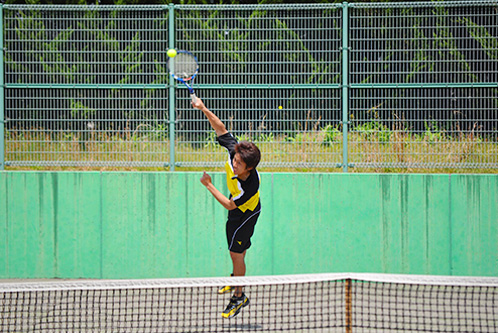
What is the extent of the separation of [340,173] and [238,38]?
2243 mm

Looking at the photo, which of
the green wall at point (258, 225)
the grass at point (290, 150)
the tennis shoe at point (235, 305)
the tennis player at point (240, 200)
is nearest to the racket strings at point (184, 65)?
the grass at point (290, 150)

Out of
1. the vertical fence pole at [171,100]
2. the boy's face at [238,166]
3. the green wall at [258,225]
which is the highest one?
the vertical fence pole at [171,100]

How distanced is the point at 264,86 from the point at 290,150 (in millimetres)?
920

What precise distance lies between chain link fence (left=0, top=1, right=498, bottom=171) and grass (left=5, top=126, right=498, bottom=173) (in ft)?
0.06

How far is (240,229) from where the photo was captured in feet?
17.5

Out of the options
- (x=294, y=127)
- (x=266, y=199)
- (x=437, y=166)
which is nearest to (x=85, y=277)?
(x=266, y=199)

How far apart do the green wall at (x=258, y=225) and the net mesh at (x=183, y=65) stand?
129 cm

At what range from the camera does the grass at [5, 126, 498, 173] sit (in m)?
6.96

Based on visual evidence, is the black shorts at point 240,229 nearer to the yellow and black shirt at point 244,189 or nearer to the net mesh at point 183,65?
the yellow and black shirt at point 244,189

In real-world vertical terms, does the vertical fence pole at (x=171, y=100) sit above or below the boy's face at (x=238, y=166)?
above

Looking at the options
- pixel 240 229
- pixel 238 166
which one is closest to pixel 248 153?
pixel 238 166

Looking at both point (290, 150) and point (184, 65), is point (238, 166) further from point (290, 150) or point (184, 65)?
point (184, 65)

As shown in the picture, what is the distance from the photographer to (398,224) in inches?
267

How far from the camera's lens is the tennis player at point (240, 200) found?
5066mm
